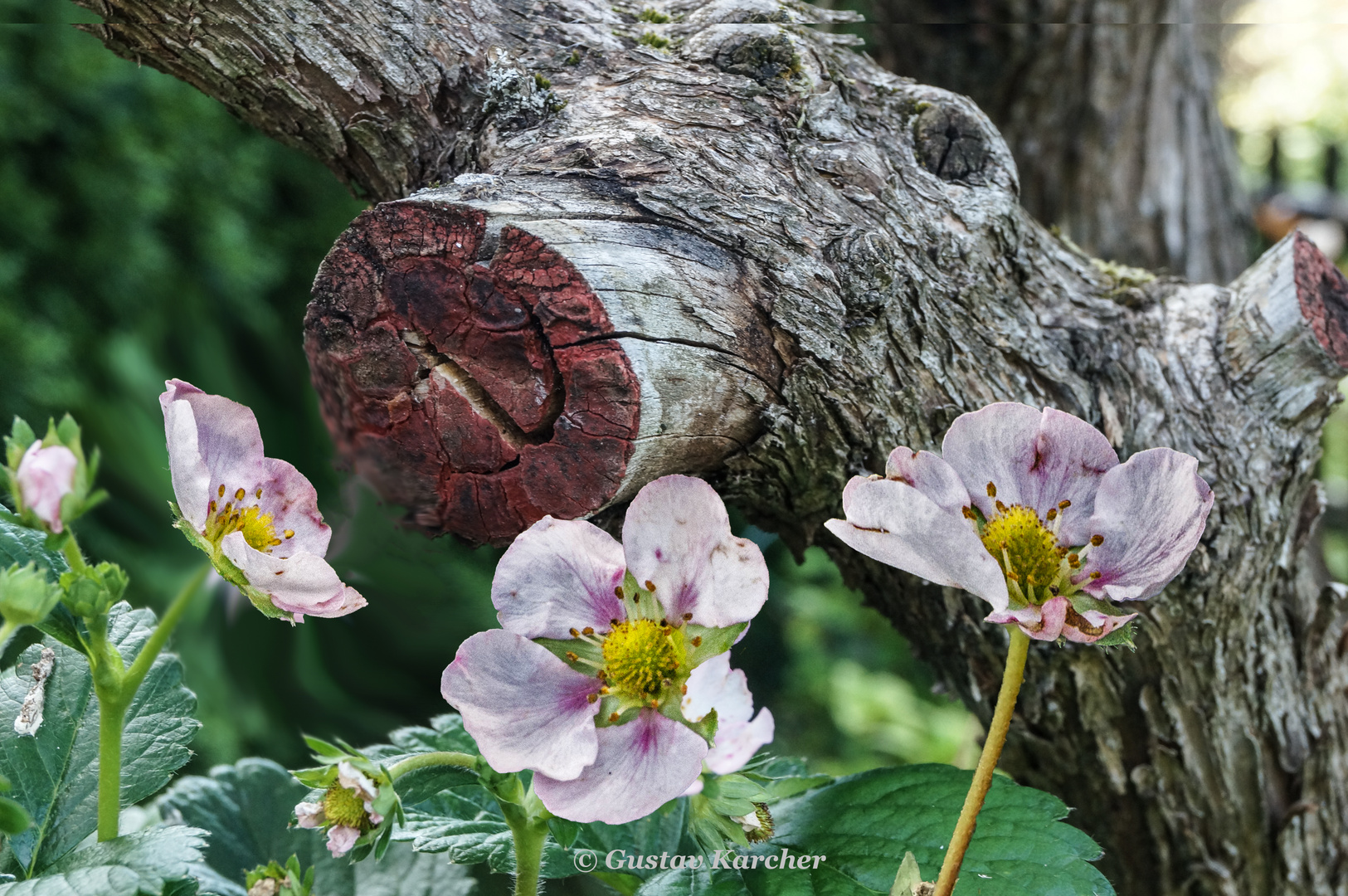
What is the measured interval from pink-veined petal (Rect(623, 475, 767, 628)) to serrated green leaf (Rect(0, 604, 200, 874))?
0.74 ft

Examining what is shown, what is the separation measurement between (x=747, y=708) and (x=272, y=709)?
0.22 meters

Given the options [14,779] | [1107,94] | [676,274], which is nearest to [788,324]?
[676,274]

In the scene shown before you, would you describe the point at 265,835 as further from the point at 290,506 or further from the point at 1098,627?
the point at 1098,627

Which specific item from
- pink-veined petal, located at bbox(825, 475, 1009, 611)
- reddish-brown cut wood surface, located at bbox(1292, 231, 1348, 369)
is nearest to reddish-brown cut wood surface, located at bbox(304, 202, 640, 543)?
pink-veined petal, located at bbox(825, 475, 1009, 611)

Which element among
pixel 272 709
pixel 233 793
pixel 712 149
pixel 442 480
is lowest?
pixel 233 793

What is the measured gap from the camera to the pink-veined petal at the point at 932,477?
15.2 inches

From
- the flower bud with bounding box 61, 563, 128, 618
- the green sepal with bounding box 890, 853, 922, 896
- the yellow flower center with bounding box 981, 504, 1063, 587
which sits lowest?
the green sepal with bounding box 890, 853, 922, 896

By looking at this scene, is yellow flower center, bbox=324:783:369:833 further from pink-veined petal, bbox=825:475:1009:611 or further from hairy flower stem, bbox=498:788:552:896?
pink-veined petal, bbox=825:475:1009:611

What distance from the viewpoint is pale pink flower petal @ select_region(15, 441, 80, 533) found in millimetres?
296

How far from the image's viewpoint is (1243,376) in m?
0.58

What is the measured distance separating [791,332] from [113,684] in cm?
32

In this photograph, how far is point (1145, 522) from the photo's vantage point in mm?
392

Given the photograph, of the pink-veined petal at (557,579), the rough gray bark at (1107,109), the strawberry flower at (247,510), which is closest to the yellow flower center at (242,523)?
the strawberry flower at (247,510)

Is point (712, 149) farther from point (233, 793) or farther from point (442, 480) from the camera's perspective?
point (233, 793)
